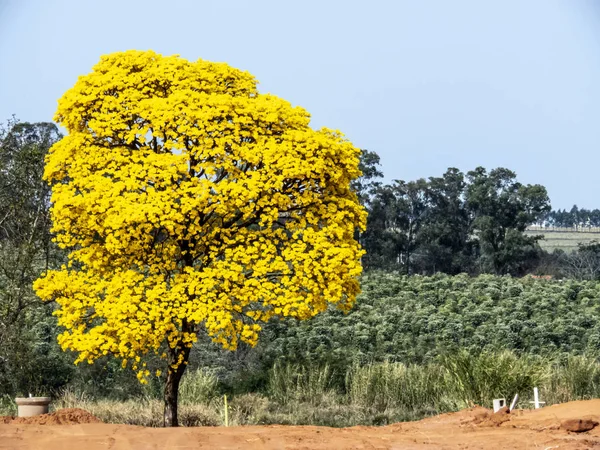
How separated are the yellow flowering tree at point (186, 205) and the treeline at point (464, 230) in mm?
36615

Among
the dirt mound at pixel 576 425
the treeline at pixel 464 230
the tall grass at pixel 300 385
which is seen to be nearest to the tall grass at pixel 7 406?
the tall grass at pixel 300 385

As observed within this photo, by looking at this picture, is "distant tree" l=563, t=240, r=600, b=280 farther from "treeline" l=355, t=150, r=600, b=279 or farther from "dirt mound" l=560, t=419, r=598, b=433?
"dirt mound" l=560, t=419, r=598, b=433

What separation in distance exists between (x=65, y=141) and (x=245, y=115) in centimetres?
318

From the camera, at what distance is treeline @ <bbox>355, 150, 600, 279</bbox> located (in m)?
53.5

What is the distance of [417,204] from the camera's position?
60062 mm

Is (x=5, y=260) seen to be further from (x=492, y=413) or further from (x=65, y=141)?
(x=492, y=413)

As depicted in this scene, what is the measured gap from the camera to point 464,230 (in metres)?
58.4

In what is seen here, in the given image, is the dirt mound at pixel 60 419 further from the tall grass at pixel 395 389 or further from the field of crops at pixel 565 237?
the field of crops at pixel 565 237

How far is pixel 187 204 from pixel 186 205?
0.08 feet

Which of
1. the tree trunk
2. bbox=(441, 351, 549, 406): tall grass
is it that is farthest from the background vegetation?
the tree trunk

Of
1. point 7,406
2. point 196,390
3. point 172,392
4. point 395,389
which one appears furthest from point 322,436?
point 7,406

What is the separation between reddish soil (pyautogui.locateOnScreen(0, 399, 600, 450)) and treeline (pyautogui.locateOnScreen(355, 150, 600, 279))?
3766 cm

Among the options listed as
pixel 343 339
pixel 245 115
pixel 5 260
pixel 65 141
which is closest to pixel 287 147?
pixel 245 115

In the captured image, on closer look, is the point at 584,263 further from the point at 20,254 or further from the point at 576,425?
the point at 576,425
